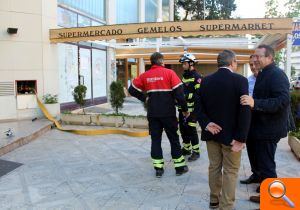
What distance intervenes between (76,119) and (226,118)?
775 centimetres

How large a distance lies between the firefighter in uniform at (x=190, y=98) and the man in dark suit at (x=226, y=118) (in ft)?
7.33

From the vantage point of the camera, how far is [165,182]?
19.0 ft

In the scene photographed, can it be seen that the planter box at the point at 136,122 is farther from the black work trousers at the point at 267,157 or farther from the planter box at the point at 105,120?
the black work trousers at the point at 267,157

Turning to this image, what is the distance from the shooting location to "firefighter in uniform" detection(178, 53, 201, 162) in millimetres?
6719

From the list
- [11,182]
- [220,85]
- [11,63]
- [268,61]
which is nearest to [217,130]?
[220,85]

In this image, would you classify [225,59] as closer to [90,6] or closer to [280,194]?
[280,194]

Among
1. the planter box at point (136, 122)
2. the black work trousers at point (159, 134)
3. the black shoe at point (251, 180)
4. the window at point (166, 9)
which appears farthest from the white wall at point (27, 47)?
the window at point (166, 9)

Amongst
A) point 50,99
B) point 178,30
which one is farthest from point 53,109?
point 178,30

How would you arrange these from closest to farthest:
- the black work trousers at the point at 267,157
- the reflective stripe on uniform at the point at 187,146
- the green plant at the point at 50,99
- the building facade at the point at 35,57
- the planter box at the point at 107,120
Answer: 1. the black work trousers at the point at 267,157
2. the reflective stripe on uniform at the point at 187,146
3. the planter box at the point at 107,120
4. the building facade at the point at 35,57
5. the green plant at the point at 50,99

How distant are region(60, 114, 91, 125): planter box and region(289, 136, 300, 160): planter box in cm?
565

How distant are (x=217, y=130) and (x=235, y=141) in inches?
8.8

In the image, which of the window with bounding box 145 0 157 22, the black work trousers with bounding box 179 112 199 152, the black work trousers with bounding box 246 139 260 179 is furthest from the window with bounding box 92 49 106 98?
the black work trousers with bounding box 246 139 260 179

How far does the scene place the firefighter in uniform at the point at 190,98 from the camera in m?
6.72

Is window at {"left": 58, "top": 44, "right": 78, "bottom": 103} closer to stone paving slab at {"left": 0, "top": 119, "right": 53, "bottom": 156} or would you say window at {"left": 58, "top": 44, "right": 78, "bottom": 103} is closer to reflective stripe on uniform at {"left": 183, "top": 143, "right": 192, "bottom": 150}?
stone paving slab at {"left": 0, "top": 119, "right": 53, "bottom": 156}
